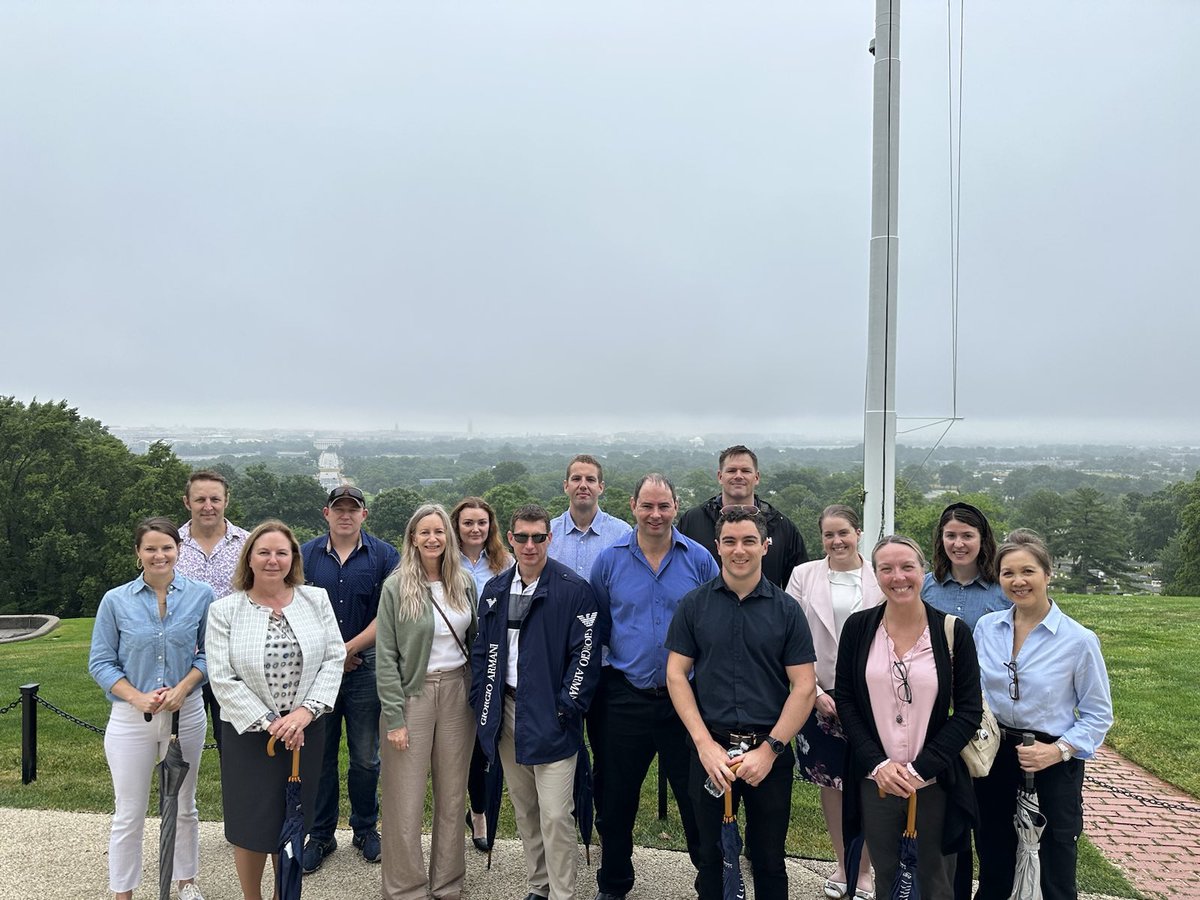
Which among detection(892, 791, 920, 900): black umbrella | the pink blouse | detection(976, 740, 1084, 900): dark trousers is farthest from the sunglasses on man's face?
detection(976, 740, 1084, 900): dark trousers

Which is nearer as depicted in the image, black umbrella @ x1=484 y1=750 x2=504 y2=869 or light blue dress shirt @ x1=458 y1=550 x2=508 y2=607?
black umbrella @ x1=484 y1=750 x2=504 y2=869

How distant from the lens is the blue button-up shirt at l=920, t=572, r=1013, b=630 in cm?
416

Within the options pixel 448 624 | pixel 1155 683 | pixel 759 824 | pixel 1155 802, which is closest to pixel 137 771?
pixel 448 624

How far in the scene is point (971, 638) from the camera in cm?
342

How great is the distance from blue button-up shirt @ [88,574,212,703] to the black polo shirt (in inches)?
108

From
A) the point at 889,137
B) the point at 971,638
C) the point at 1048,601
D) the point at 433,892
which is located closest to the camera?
the point at 971,638

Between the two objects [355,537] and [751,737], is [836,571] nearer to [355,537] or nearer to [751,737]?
[751,737]

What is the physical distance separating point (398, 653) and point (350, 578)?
2.70ft

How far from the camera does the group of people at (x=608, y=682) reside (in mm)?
3512

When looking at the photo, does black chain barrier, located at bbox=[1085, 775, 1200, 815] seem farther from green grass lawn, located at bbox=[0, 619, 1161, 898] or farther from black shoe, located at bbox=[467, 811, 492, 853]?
black shoe, located at bbox=[467, 811, 492, 853]

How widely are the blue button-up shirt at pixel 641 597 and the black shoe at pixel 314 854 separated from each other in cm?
239

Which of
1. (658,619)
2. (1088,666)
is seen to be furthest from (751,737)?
(1088,666)

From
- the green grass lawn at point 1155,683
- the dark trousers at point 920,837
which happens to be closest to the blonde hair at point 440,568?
the dark trousers at point 920,837

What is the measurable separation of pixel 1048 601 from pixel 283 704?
402 cm
